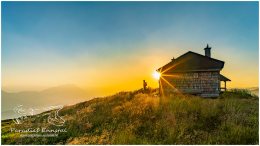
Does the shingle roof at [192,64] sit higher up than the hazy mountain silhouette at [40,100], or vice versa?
the shingle roof at [192,64]

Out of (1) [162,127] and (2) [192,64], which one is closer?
(1) [162,127]

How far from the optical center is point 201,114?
35.7ft

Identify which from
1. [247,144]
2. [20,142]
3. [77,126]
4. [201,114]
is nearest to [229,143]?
[247,144]

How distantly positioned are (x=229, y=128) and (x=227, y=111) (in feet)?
7.12

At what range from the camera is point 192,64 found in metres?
24.0

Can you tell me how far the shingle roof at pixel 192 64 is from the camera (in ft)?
76.9

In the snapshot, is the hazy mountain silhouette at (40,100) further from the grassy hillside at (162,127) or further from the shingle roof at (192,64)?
the shingle roof at (192,64)

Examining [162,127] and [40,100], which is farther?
[40,100]

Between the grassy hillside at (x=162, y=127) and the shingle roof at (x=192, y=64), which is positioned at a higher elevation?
the shingle roof at (x=192, y=64)

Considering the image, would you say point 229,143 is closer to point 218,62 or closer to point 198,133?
point 198,133

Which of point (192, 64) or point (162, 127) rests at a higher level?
point (192, 64)

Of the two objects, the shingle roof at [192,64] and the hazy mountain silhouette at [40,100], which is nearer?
the hazy mountain silhouette at [40,100]

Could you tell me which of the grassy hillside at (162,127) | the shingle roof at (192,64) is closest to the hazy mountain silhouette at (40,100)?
the grassy hillside at (162,127)

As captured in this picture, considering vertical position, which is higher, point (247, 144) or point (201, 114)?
point (201, 114)
